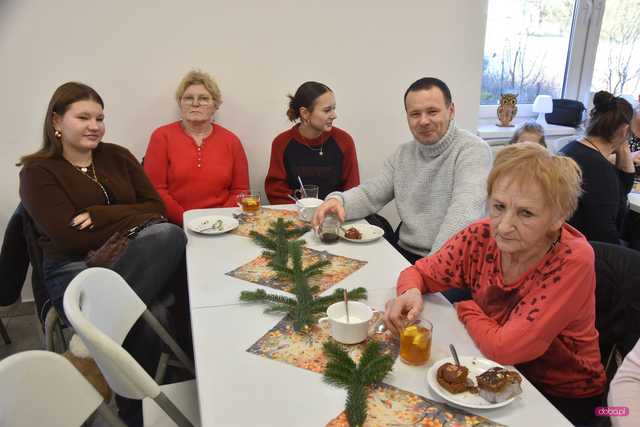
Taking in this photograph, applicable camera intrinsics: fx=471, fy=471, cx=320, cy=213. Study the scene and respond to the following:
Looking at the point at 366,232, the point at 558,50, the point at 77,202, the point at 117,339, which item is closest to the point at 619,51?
the point at 558,50

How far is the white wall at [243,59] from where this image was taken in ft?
8.70

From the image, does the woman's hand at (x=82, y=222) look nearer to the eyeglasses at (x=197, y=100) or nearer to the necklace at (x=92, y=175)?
the necklace at (x=92, y=175)

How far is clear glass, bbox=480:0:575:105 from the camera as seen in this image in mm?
3777

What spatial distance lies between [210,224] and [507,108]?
9.29 ft

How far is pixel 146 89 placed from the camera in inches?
112

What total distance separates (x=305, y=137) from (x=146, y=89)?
39.5 inches

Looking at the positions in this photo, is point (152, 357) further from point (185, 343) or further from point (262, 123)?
point (262, 123)

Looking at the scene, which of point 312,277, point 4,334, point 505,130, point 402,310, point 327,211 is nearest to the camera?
point 402,310

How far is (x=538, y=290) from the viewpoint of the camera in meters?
1.14

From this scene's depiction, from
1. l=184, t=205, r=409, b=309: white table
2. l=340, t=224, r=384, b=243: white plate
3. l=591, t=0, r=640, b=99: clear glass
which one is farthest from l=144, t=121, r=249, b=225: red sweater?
l=591, t=0, r=640, b=99: clear glass

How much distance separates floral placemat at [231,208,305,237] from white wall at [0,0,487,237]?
1.04m

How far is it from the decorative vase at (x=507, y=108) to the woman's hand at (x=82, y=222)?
320 cm

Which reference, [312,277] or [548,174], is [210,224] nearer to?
[312,277]

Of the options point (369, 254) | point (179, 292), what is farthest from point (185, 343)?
point (369, 254)
